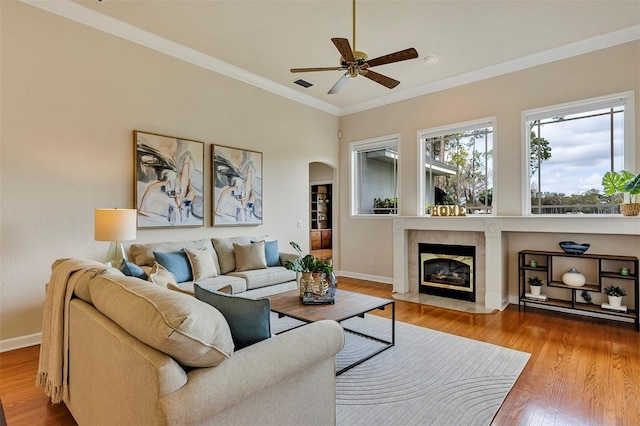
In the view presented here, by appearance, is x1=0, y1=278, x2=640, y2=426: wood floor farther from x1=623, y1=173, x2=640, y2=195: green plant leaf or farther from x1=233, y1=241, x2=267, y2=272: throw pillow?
x1=233, y1=241, x2=267, y2=272: throw pillow

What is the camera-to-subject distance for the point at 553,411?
2123 mm

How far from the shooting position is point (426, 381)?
2.49 metres

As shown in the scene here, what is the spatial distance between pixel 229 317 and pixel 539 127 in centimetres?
480

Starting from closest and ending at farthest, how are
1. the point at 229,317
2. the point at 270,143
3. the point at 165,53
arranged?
the point at 229,317, the point at 165,53, the point at 270,143

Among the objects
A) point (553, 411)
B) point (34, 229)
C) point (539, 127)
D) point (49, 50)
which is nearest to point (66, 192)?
point (34, 229)

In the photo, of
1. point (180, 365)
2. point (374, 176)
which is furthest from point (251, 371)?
point (374, 176)

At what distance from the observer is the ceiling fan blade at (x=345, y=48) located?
2.59 meters

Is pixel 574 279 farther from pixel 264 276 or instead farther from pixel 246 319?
pixel 246 319

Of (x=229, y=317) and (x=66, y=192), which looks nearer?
(x=229, y=317)

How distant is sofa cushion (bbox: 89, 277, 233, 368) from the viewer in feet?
3.71

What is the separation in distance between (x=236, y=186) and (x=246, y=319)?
3609mm

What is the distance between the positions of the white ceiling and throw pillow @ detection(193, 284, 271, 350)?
3058mm

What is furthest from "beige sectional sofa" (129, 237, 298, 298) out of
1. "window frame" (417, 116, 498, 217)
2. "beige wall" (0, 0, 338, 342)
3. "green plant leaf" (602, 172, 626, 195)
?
"green plant leaf" (602, 172, 626, 195)

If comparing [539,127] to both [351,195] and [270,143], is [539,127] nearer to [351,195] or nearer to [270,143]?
[351,195]
